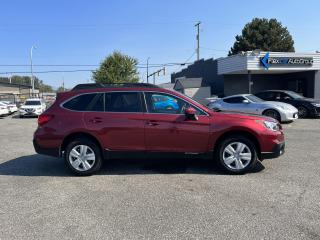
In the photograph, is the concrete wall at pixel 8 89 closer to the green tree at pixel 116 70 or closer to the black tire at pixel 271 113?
the green tree at pixel 116 70

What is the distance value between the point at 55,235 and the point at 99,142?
2685mm

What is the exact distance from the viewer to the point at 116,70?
4597 centimetres

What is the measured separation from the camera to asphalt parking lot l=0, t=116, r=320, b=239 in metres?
3.95

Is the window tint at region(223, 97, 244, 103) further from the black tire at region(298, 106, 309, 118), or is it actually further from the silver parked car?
the black tire at region(298, 106, 309, 118)

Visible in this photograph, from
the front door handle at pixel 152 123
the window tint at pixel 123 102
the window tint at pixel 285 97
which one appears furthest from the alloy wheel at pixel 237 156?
the window tint at pixel 285 97

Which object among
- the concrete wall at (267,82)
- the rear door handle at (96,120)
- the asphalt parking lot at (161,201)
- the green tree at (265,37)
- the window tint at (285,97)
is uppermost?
the green tree at (265,37)

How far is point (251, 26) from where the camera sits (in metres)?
50.5

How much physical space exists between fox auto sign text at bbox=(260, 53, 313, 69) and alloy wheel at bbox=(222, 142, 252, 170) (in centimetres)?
2009

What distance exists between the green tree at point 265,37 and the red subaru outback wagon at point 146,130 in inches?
1803

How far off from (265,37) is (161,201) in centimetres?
4910

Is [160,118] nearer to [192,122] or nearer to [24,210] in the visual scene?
[192,122]

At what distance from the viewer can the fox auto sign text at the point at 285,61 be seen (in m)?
24.9

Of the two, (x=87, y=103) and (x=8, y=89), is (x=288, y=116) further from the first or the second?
(x=8, y=89)

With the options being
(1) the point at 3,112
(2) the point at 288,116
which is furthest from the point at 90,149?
(1) the point at 3,112
